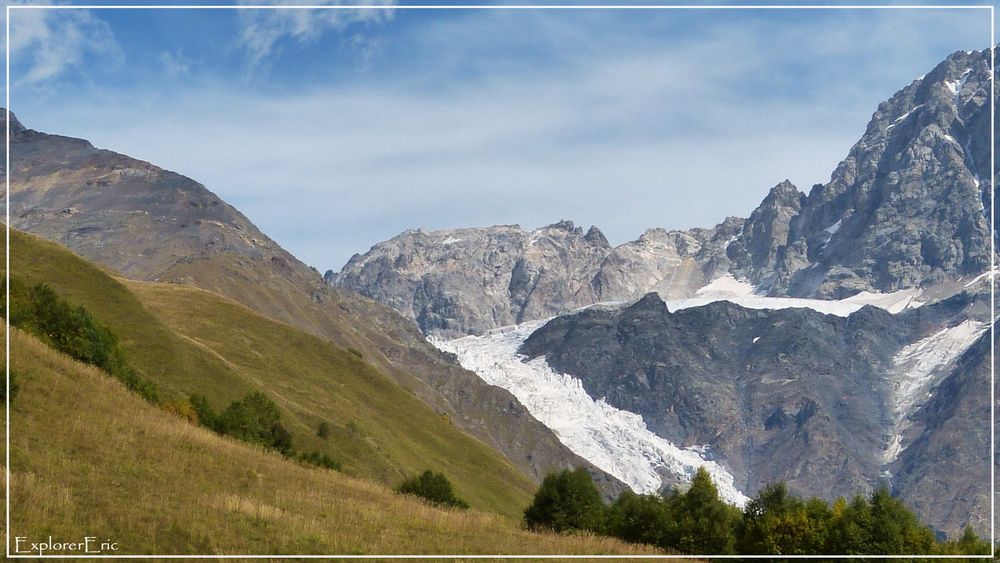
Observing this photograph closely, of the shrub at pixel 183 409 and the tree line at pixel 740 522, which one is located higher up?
the tree line at pixel 740 522

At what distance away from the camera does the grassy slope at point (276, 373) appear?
127 m

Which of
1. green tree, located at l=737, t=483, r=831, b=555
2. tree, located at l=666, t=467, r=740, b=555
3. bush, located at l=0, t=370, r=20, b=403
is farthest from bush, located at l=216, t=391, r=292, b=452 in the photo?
green tree, located at l=737, t=483, r=831, b=555

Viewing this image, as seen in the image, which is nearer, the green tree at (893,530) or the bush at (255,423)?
the green tree at (893,530)

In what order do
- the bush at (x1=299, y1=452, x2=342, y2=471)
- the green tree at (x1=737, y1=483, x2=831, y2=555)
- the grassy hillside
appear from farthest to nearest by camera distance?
the bush at (x1=299, y1=452, x2=342, y2=471)
the green tree at (x1=737, y1=483, x2=831, y2=555)
the grassy hillside

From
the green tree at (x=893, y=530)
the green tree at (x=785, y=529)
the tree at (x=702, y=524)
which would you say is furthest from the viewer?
the tree at (x=702, y=524)

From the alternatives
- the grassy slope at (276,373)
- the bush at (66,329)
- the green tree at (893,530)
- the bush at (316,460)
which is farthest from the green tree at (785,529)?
the grassy slope at (276,373)

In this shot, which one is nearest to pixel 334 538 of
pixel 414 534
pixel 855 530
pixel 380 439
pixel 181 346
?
pixel 414 534

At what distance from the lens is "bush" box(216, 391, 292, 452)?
96.4 metres

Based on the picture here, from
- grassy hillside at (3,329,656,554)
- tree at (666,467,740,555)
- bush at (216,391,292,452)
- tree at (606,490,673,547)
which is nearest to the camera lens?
grassy hillside at (3,329,656,554)

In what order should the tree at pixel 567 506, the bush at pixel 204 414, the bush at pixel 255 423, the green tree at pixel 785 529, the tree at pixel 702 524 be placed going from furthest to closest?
the bush at pixel 255 423 < the bush at pixel 204 414 < the tree at pixel 567 506 < the tree at pixel 702 524 < the green tree at pixel 785 529

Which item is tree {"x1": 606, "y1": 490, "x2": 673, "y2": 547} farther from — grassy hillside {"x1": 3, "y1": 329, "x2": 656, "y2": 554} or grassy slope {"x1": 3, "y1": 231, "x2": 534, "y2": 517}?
grassy slope {"x1": 3, "y1": 231, "x2": 534, "y2": 517}

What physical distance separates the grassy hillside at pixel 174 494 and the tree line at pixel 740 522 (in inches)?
421

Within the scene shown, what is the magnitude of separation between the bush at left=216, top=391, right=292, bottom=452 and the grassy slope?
752 cm

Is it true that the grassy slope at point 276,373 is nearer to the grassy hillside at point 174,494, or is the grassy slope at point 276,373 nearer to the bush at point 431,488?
the bush at point 431,488
